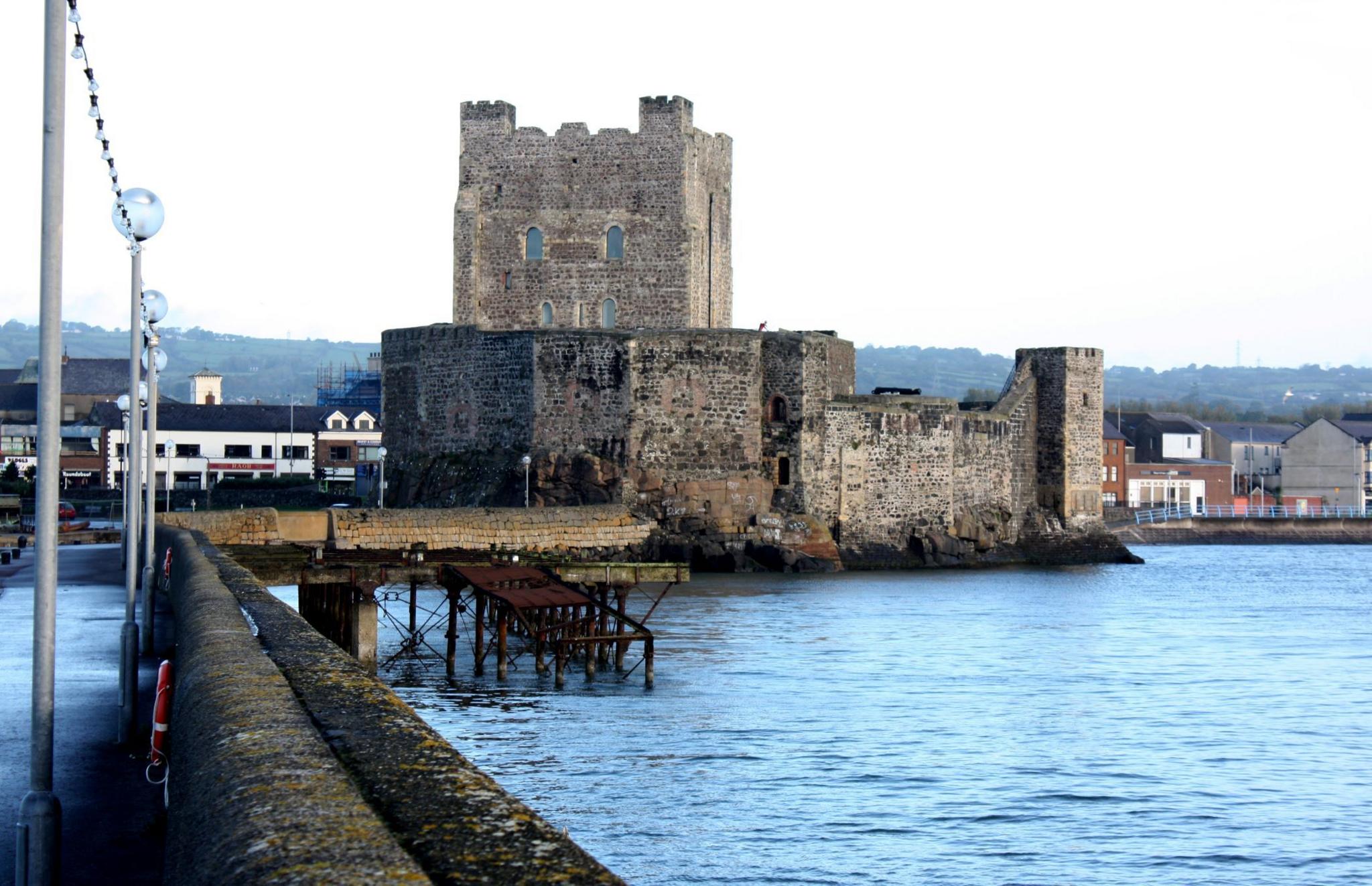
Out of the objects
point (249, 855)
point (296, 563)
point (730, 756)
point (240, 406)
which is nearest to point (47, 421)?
point (249, 855)

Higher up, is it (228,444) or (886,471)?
(228,444)

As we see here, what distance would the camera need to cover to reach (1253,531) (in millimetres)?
78938

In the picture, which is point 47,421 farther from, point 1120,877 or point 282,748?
point 1120,877

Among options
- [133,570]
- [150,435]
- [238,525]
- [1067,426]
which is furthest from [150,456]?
[1067,426]

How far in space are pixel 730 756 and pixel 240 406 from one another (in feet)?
210

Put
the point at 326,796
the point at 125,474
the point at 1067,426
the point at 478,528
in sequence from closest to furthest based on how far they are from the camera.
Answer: the point at 326,796 → the point at 125,474 → the point at 478,528 → the point at 1067,426

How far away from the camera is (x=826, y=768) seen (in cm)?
1862

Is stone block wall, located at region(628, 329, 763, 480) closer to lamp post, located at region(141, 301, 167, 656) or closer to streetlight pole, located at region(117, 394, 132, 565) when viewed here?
streetlight pole, located at region(117, 394, 132, 565)

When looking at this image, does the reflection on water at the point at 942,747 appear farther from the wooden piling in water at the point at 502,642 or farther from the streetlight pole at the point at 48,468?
the streetlight pole at the point at 48,468

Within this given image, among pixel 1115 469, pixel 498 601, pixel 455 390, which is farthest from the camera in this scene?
pixel 1115 469

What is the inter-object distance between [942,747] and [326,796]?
15.5m

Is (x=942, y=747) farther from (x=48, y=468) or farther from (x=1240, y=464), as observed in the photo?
(x=1240, y=464)

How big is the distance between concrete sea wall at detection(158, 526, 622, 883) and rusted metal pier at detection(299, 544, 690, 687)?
14699 mm

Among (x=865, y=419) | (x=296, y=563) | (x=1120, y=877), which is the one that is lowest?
(x=1120, y=877)
